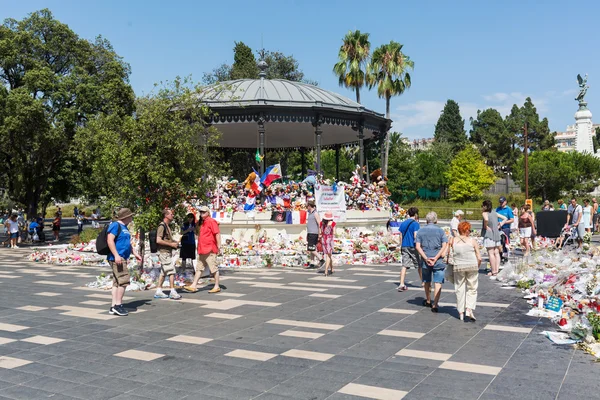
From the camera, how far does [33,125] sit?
22.9m

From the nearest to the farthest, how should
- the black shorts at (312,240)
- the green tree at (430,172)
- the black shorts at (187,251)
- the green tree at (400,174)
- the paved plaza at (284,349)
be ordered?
1. the paved plaza at (284,349)
2. the black shorts at (187,251)
3. the black shorts at (312,240)
4. the green tree at (400,174)
5. the green tree at (430,172)

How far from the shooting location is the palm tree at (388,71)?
4003 centimetres

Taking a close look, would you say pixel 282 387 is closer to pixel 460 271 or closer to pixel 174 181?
pixel 460 271

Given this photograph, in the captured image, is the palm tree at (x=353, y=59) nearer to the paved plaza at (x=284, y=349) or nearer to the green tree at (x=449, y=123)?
the paved plaza at (x=284, y=349)

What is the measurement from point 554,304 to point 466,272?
58.1 inches

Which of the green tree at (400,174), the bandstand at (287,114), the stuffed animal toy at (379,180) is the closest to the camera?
the bandstand at (287,114)

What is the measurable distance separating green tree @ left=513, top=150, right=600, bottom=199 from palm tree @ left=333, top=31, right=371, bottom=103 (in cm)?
2191

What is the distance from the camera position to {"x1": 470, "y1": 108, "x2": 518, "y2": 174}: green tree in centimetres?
7212

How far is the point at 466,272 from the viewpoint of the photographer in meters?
7.41

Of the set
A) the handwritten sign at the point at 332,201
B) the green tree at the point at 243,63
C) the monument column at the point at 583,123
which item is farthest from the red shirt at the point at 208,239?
the monument column at the point at 583,123

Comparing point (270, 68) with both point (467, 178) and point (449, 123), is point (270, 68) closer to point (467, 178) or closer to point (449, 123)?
point (467, 178)

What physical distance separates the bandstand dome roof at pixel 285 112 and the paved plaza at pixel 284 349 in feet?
25.4

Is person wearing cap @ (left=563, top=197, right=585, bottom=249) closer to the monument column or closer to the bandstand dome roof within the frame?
the bandstand dome roof

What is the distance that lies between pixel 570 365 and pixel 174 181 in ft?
26.8
